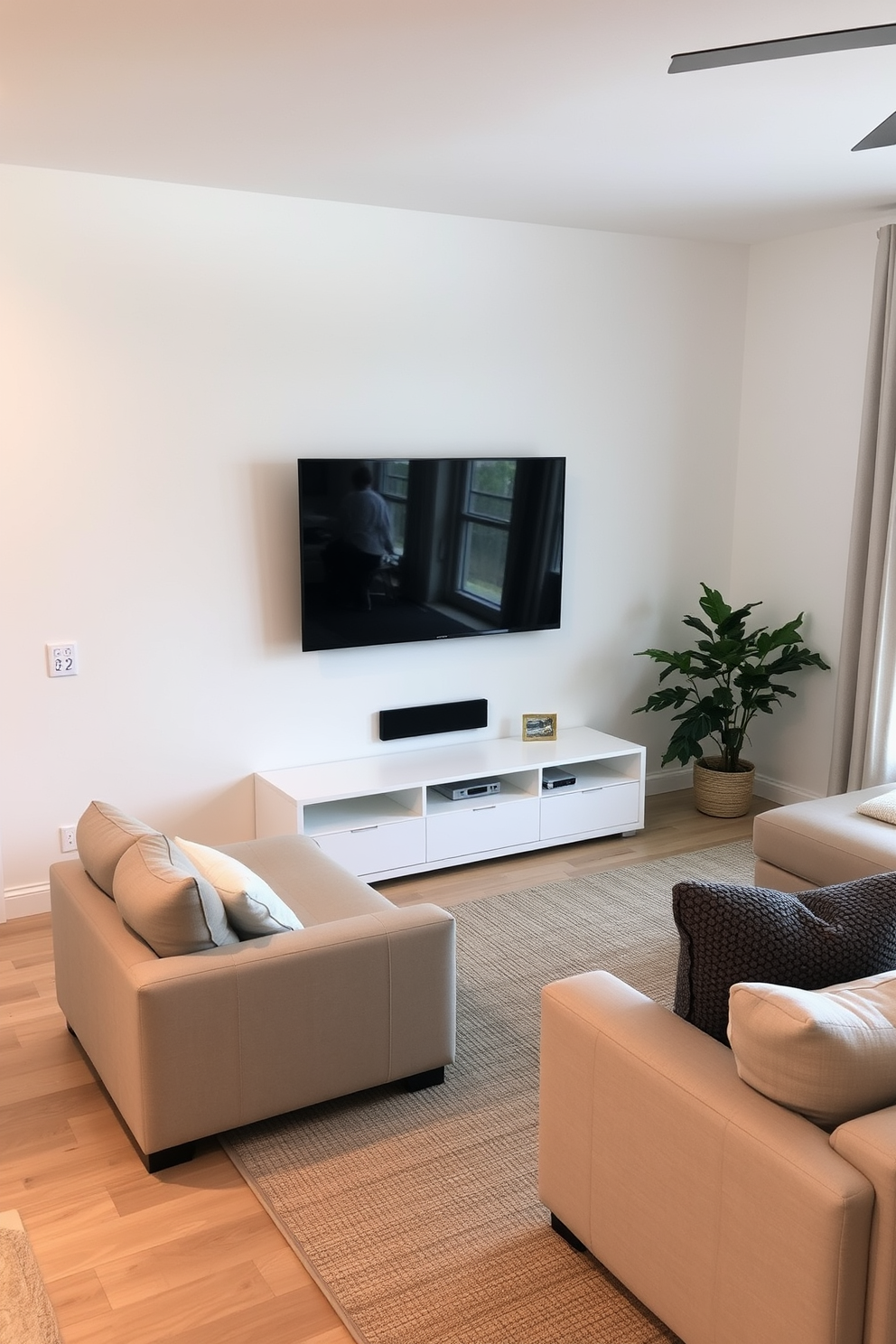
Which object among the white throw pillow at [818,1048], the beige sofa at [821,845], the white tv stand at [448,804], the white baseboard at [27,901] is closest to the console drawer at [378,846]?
the white tv stand at [448,804]

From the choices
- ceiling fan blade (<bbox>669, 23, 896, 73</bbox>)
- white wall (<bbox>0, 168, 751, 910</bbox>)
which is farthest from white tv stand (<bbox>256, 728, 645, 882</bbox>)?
ceiling fan blade (<bbox>669, 23, 896, 73</bbox>)

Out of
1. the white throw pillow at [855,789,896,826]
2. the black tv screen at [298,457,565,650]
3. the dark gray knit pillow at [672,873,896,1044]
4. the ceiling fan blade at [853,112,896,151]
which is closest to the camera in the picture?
the dark gray knit pillow at [672,873,896,1044]

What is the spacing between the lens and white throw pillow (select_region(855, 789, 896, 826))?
388 centimetres

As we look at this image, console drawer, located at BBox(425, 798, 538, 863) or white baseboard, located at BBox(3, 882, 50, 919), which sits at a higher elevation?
console drawer, located at BBox(425, 798, 538, 863)

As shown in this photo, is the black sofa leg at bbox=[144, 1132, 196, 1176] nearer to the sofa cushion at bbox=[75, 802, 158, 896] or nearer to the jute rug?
the jute rug

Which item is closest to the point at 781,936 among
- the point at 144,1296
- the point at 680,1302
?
the point at 680,1302

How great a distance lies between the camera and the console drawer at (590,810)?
16.0 feet

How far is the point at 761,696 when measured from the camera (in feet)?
17.7

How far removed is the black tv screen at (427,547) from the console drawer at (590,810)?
30.6 inches

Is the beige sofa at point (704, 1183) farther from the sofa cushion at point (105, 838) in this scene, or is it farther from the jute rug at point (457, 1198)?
the sofa cushion at point (105, 838)

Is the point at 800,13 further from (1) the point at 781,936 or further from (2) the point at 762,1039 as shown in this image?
(2) the point at 762,1039

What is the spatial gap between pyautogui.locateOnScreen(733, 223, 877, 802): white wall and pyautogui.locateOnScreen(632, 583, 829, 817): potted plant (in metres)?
0.16

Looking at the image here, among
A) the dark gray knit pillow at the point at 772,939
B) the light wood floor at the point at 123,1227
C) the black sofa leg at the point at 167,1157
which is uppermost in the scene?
the dark gray knit pillow at the point at 772,939

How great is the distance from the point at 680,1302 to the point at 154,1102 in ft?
4.08
